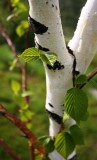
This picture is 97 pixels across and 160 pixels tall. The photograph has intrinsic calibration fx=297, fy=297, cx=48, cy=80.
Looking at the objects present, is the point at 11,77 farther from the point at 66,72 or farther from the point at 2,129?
the point at 66,72

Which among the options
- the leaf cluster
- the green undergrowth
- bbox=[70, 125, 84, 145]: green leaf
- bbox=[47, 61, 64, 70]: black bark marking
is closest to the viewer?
the leaf cluster

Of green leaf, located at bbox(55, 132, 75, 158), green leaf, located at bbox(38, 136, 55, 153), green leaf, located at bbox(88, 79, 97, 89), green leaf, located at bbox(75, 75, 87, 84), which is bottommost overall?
green leaf, located at bbox(38, 136, 55, 153)

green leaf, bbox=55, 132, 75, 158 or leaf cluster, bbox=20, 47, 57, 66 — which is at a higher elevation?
leaf cluster, bbox=20, 47, 57, 66

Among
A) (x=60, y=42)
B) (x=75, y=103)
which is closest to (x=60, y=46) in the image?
(x=60, y=42)

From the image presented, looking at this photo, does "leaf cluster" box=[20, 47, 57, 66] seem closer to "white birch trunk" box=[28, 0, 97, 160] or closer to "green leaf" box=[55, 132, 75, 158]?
"white birch trunk" box=[28, 0, 97, 160]

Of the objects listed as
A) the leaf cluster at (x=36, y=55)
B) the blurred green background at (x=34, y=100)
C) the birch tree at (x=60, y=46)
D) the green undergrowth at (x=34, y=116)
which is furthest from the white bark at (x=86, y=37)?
the green undergrowth at (x=34, y=116)

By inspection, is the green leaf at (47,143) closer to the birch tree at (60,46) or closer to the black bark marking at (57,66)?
the birch tree at (60,46)

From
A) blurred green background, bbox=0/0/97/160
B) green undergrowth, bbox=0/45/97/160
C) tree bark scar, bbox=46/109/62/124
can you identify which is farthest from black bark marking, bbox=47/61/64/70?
green undergrowth, bbox=0/45/97/160

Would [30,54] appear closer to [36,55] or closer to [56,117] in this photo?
[36,55]
